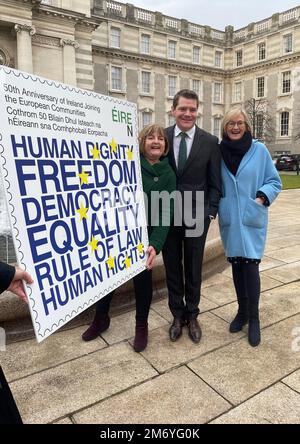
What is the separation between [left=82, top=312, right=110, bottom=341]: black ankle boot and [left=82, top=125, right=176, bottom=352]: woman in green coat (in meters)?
0.35

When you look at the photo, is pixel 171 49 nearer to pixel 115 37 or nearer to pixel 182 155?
pixel 115 37

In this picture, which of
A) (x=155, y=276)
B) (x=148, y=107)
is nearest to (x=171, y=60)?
(x=148, y=107)

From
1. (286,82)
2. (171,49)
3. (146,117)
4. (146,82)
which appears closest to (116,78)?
(146,82)

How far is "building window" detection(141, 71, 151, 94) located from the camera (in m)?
37.4

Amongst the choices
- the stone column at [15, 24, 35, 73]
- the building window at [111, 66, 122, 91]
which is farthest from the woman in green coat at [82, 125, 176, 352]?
the building window at [111, 66, 122, 91]

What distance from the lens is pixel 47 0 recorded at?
23328 millimetres

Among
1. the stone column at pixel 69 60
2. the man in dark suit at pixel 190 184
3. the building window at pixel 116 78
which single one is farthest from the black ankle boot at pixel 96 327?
the building window at pixel 116 78

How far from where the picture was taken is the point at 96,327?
2.92 metres

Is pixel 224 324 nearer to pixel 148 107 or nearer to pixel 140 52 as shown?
pixel 148 107

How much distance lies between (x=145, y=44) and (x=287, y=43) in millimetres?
16542

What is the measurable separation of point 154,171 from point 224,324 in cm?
162

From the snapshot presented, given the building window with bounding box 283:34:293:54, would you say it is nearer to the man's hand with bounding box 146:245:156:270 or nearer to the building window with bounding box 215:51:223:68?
the building window with bounding box 215:51:223:68

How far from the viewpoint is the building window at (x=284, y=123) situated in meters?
39.0

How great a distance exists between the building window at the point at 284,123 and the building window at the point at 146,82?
1597cm
